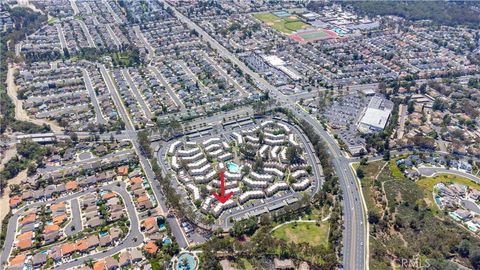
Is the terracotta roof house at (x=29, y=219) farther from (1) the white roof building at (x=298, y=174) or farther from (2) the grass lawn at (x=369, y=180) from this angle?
(2) the grass lawn at (x=369, y=180)

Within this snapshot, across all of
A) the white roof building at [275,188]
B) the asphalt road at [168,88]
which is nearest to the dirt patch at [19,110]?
the asphalt road at [168,88]

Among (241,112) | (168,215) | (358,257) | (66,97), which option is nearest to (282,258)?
(358,257)

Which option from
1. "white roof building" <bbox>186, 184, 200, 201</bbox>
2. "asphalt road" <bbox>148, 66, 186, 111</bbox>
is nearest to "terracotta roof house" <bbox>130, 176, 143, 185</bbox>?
"white roof building" <bbox>186, 184, 200, 201</bbox>

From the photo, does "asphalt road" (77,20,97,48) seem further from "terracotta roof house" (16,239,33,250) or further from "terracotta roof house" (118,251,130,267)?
"terracotta roof house" (118,251,130,267)

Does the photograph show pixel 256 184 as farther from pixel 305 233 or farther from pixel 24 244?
pixel 24 244

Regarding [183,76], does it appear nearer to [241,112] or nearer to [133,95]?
[133,95]

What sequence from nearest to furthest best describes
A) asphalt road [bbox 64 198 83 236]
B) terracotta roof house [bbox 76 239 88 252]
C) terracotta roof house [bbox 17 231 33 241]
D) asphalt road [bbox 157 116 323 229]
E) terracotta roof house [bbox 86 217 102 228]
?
terracotta roof house [bbox 76 239 88 252] → terracotta roof house [bbox 17 231 33 241] → asphalt road [bbox 64 198 83 236] → terracotta roof house [bbox 86 217 102 228] → asphalt road [bbox 157 116 323 229]

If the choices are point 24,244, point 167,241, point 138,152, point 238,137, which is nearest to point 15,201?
point 24,244
